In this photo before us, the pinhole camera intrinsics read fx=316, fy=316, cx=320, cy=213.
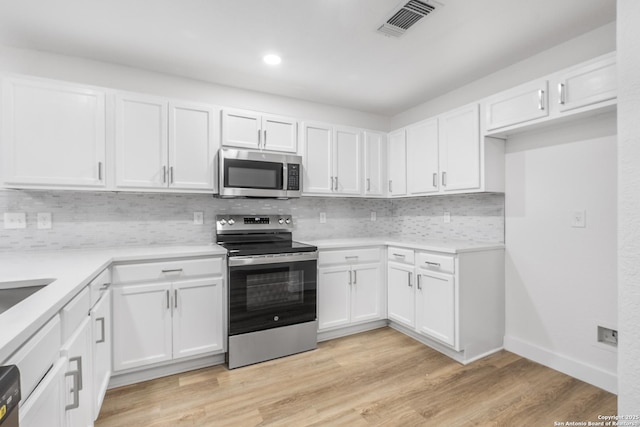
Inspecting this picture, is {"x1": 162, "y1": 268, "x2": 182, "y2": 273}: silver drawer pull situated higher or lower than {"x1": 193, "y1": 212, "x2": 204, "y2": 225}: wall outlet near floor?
lower

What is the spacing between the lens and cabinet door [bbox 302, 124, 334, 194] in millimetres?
3156

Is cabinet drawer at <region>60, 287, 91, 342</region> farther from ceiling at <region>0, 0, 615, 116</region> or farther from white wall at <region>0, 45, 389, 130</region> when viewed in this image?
white wall at <region>0, 45, 389, 130</region>

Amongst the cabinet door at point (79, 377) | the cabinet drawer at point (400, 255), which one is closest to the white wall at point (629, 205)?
the cabinet drawer at point (400, 255)

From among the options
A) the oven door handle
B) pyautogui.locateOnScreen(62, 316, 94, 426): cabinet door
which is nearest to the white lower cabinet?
the oven door handle

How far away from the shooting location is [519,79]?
2.65m

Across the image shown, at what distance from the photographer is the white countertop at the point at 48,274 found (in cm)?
85

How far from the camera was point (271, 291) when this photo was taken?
2.61 metres

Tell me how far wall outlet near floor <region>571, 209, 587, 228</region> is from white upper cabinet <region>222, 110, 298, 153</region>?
2.34 m

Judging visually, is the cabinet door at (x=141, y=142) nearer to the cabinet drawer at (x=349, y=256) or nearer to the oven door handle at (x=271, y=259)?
the oven door handle at (x=271, y=259)

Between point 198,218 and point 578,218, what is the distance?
10.2ft

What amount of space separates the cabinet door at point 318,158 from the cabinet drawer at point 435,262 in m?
1.11

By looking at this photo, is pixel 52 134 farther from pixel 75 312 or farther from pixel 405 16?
pixel 405 16

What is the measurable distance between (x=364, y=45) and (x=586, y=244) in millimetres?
2177

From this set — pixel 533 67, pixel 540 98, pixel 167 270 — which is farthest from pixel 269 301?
pixel 533 67
